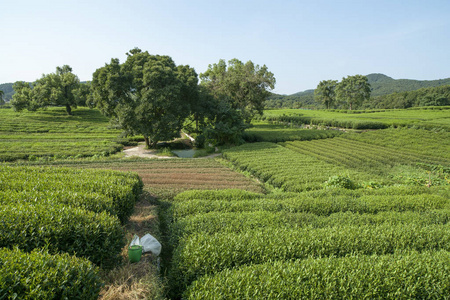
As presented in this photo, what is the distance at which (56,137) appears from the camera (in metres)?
33.6

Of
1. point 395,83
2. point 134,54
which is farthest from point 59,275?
point 395,83

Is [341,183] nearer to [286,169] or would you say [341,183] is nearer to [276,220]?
[286,169]

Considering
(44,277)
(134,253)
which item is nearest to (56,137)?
(134,253)

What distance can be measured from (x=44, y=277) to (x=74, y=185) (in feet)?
16.9

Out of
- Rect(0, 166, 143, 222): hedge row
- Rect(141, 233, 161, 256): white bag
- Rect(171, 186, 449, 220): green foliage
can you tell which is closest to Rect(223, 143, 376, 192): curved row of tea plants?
Rect(171, 186, 449, 220): green foliage

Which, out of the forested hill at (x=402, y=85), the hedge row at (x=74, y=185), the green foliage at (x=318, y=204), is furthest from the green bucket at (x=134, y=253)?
the forested hill at (x=402, y=85)

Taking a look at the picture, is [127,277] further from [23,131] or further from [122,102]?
[23,131]

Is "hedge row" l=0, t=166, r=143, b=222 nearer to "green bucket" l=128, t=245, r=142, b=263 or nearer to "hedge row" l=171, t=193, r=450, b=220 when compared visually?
"green bucket" l=128, t=245, r=142, b=263

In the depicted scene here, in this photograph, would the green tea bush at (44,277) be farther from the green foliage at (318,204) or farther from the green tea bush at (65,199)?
the green foliage at (318,204)

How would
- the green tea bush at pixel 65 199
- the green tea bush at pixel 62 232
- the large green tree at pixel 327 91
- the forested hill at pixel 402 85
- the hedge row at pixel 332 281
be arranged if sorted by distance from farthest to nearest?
the forested hill at pixel 402 85, the large green tree at pixel 327 91, the green tea bush at pixel 65 199, the green tea bush at pixel 62 232, the hedge row at pixel 332 281

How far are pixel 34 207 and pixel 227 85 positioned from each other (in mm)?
38139

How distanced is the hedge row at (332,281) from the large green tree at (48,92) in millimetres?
57161

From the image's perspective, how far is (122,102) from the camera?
2672 cm

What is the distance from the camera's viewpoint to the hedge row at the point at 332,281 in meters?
4.73
